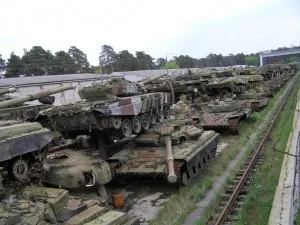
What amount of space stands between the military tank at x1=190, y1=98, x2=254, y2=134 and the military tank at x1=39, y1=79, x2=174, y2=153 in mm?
5382

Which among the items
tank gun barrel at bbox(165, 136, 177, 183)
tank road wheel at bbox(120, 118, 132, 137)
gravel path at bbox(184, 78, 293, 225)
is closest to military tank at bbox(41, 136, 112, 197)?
tank road wheel at bbox(120, 118, 132, 137)

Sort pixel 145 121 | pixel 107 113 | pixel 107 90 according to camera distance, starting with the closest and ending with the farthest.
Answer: pixel 107 113 → pixel 107 90 → pixel 145 121

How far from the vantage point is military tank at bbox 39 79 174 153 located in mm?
11852

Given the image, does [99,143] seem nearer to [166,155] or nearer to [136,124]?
[136,124]


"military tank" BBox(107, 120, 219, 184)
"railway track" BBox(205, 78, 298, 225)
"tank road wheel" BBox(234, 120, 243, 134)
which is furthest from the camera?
"tank road wheel" BBox(234, 120, 243, 134)

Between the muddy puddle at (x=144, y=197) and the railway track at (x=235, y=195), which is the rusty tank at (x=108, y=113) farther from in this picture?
the railway track at (x=235, y=195)

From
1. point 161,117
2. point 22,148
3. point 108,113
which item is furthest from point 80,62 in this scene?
point 22,148

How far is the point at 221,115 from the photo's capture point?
20.8m

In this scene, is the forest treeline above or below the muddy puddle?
above

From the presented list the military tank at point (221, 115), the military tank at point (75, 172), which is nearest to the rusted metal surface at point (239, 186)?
the military tank at point (221, 115)

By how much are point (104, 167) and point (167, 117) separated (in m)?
6.36

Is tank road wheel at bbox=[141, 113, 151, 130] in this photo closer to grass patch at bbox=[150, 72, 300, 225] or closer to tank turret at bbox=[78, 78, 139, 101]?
tank turret at bbox=[78, 78, 139, 101]

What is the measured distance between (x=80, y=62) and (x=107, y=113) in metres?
75.4

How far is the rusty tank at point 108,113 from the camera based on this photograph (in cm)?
1184
